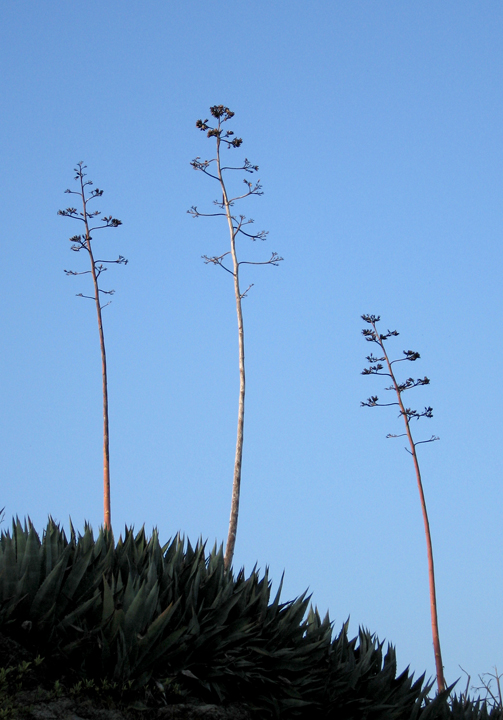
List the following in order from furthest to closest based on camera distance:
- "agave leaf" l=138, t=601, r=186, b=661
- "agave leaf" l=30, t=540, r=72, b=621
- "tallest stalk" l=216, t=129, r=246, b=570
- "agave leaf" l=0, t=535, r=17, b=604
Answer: "tallest stalk" l=216, t=129, r=246, b=570 → "agave leaf" l=0, t=535, r=17, b=604 → "agave leaf" l=30, t=540, r=72, b=621 → "agave leaf" l=138, t=601, r=186, b=661

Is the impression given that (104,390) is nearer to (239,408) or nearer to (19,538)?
(239,408)

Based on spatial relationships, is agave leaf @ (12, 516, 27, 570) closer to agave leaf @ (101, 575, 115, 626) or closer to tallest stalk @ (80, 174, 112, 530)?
agave leaf @ (101, 575, 115, 626)

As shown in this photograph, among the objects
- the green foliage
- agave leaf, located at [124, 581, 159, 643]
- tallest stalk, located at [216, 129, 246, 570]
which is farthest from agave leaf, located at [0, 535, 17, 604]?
tallest stalk, located at [216, 129, 246, 570]

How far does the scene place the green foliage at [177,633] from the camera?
21.2 ft

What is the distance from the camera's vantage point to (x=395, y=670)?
8.59 metres

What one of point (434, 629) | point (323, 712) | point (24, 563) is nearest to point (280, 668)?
point (323, 712)

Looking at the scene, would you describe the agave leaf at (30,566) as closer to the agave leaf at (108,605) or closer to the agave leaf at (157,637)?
the agave leaf at (108,605)

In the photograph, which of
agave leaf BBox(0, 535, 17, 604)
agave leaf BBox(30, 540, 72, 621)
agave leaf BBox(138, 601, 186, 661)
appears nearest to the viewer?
agave leaf BBox(138, 601, 186, 661)

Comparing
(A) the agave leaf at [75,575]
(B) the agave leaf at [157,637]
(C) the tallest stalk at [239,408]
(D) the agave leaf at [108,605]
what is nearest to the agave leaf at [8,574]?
(A) the agave leaf at [75,575]

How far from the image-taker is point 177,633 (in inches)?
257

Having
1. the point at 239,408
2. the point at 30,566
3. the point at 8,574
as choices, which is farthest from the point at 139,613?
the point at 239,408

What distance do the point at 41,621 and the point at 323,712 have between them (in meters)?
2.98

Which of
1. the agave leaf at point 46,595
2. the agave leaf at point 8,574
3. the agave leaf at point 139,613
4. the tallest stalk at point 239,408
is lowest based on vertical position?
the agave leaf at point 139,613

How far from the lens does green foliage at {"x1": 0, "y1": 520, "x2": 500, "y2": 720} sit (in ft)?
21.2
